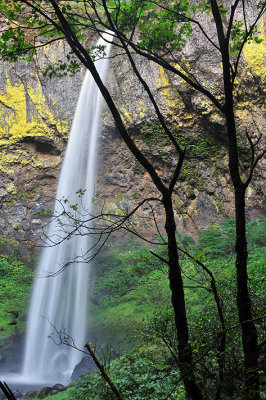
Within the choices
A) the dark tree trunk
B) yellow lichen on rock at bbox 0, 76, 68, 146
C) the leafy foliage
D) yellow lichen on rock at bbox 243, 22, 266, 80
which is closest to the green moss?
the leafy foliage

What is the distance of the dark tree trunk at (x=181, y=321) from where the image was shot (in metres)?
2.15

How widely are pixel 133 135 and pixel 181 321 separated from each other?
13.9m

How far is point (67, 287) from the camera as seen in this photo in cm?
1261

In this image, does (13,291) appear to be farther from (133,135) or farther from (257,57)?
(257,57)

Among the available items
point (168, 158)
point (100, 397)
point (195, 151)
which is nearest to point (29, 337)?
point (100, 397)

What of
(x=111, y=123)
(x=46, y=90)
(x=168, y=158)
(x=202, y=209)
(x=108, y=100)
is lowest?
(x=108, y=100)

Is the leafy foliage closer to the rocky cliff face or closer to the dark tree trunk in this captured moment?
the rocky cliff face

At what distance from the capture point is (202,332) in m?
2.84

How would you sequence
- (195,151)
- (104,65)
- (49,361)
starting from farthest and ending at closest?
(104,65) < (195,151) < (49,361)

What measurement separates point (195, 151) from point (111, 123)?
5095 millimetres

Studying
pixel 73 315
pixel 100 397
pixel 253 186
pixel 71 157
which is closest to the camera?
pixel 100 397

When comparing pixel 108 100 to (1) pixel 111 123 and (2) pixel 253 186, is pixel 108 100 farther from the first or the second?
(1) pixel 111 123

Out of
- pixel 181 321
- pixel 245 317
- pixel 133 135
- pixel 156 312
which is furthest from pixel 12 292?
pixel 245 317

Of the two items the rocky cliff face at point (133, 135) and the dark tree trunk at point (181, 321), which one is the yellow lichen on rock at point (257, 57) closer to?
the rocky cliff face at point (133, 135)
